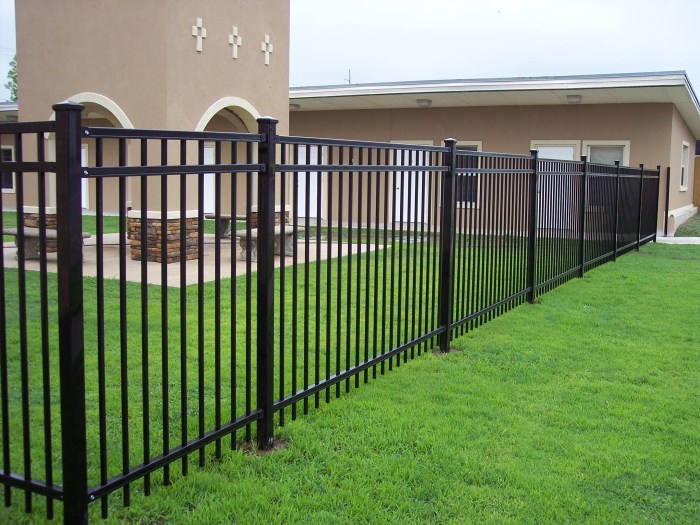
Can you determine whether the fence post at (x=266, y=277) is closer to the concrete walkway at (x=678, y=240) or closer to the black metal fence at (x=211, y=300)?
the black metal fence at (x=211, y=300)

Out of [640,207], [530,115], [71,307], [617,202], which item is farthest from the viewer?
[530,115]

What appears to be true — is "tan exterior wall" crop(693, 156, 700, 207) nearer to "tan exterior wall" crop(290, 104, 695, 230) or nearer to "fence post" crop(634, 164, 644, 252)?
"tan exterior wall" crop(290, 104, 695, 230)

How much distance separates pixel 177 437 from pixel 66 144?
1.96 m

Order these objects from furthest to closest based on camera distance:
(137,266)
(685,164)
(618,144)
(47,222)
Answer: (685,164), (618,144), (47,222), (137,266)

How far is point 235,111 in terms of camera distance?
553 inches

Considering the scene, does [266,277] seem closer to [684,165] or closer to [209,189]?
[209,189]

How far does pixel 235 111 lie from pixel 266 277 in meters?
10.6

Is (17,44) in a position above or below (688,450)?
above

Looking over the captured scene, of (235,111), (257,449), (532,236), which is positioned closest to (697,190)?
(235,111)

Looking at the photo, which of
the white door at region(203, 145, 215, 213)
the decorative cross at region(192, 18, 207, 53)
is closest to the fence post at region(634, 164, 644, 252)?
the decorative cross at region(192, 18, 207, 53)

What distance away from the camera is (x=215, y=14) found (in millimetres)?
12641

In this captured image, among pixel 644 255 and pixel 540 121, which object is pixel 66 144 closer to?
pixel 644 255

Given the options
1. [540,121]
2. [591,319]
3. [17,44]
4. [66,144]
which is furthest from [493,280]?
[540,121]

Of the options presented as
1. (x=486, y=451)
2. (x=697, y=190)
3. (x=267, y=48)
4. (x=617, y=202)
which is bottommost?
(x=486, y=451)
